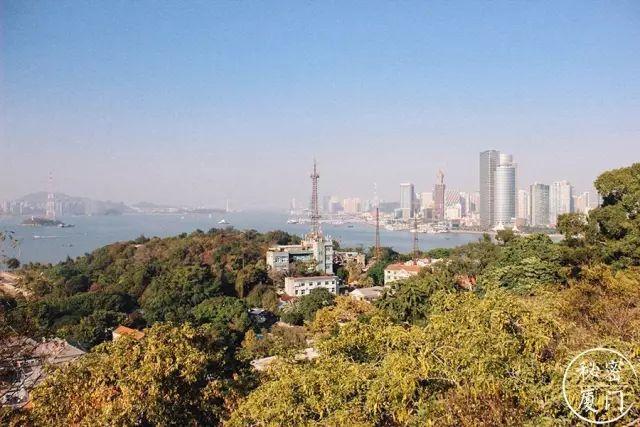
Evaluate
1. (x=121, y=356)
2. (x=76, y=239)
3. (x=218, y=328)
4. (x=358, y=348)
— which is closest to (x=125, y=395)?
(x=121, y=356)

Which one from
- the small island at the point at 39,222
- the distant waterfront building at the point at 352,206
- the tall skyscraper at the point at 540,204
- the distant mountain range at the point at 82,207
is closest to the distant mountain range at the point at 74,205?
the distant mountain range at the point at 82,207

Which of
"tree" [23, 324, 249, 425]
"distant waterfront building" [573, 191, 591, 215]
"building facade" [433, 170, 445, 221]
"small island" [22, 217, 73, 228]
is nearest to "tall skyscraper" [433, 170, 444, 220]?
"building facade" [433, 170, 445, 221]

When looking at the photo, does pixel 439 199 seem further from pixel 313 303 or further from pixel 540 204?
pixel 313 303

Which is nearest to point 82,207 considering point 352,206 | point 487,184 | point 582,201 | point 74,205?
point 74,205

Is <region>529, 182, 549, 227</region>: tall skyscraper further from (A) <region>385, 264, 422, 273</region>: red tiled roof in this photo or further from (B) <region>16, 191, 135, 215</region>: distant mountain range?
(B) <region>16, 191, 135, 215</region>: distant mountain range

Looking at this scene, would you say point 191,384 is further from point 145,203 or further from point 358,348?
point 145,203
